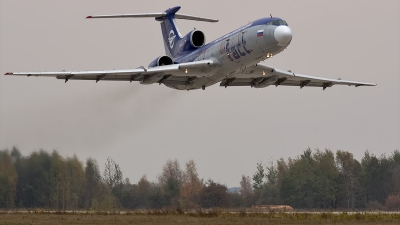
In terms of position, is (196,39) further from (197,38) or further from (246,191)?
(246,191)

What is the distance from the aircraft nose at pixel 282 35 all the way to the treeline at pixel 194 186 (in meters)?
9.05

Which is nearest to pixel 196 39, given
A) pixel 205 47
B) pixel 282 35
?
pixel 205 47

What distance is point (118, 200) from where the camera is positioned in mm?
41312

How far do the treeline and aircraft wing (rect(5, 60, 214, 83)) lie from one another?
4.51m

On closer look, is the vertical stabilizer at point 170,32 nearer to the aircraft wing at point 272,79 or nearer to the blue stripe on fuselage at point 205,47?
the blue stripe on fuselage at point 205,47

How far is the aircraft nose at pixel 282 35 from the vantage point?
3656 centimetres

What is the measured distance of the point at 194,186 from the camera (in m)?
41.8

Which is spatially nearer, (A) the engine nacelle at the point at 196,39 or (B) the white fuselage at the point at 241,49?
(B) the white fuselage at the point at 241,49

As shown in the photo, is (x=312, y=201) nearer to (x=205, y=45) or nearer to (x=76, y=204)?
(x=205, y=45)

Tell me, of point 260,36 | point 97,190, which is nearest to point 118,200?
point 97,190

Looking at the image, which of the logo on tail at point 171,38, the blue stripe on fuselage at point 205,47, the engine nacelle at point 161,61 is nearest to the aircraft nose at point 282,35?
the blue stripe on fuselage at point 205,47

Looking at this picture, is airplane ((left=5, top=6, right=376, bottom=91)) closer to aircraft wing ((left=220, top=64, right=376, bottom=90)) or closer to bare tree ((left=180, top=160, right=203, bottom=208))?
aircraft wing ((left=220, top=64, right=376, bottom=90))

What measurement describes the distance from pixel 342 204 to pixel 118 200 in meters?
12.9

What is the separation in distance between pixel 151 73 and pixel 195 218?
11.3 metres
